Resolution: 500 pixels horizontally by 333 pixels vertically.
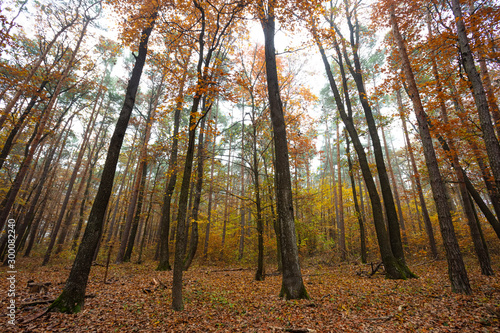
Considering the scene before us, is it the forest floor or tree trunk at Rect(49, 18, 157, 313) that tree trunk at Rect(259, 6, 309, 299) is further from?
tree trunk at Rect(49, 18, 157, 313)

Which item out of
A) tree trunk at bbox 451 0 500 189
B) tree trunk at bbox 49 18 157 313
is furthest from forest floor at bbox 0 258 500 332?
tree trunk at bbox 451 0 500 189

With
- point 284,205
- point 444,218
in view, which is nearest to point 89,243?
point 284,205

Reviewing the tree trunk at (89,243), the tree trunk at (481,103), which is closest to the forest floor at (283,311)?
the tree trunk at (89,243)

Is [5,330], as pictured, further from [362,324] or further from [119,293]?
[362,324]

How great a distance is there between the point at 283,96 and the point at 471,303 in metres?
11.0

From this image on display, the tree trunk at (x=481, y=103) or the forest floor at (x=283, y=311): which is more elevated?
the tree trunk at (x=481, y=103)

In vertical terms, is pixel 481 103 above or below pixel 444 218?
above

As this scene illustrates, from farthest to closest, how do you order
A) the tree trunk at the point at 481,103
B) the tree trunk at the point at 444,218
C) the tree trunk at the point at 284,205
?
the tree trunk at the point at 284,205 → the tree trunk at the point at 444,218 → the tree trunk at the point at 481,103

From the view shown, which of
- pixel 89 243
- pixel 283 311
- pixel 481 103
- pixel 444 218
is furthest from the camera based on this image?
pixel 444 218

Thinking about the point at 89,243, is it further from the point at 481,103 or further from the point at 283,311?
the point at 481,103

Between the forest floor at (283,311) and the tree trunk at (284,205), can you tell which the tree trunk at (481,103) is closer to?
the forest floor at (283,311)

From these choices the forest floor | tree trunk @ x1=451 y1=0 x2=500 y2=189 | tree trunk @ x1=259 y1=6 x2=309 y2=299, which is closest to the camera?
the forest floor

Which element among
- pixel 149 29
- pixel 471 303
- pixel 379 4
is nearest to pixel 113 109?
pixel 149 29

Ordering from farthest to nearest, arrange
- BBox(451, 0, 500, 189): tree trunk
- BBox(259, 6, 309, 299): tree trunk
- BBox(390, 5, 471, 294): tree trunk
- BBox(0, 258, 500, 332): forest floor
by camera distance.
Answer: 1. BBox(259, 6, 309, 299): tree trunk
2. BBox(390, 5, 471, 294): tree trunk
3. BBox(451, 0, 500, 189): tree trunk
4. BBox(0, 258, 500, 332): forest floor
